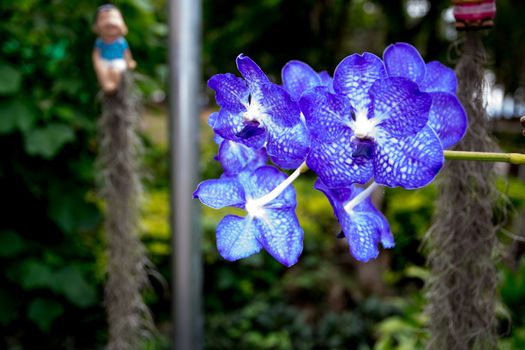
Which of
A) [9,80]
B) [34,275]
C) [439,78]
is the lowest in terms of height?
[34,275]

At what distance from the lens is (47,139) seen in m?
1.56

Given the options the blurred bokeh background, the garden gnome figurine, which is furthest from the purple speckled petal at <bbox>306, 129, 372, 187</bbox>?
the garden gnome figurine

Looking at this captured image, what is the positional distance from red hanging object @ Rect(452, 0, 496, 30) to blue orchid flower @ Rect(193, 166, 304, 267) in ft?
1.12

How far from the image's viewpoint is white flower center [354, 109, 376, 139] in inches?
12.9

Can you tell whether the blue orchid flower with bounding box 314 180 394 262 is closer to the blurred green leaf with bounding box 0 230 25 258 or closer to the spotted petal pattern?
the spotted petal pattern

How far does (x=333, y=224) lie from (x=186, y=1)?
2.04 meters

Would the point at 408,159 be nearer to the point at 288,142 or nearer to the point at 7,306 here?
the point at 288,142

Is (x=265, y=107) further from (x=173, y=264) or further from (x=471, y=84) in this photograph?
(x=173, y=264)

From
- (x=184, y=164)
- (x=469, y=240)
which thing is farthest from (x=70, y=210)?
(x=469, y=240)

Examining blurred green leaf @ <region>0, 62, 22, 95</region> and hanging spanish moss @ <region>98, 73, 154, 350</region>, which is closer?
hanging spanish moss @ <region>98, 73, 154, 350</region>

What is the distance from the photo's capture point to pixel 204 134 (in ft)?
13.2

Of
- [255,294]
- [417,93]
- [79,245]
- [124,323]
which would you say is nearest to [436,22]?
[255,294]

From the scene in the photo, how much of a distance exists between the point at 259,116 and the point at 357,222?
0.11 meters

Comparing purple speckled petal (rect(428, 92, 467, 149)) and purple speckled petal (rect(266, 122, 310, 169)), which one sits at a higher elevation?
purple speckled petal (rect(428, 92, 467, 149))
